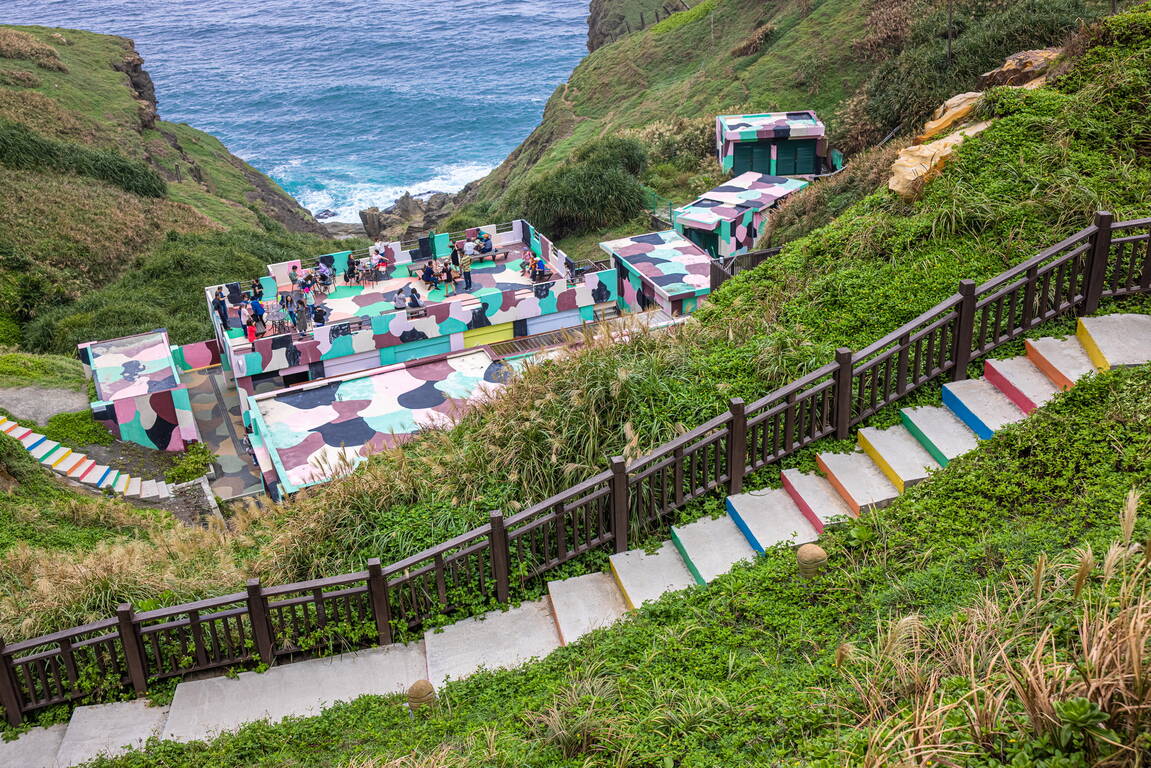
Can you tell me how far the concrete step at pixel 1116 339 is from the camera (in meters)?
10.2

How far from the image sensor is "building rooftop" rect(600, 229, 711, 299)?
26220mm

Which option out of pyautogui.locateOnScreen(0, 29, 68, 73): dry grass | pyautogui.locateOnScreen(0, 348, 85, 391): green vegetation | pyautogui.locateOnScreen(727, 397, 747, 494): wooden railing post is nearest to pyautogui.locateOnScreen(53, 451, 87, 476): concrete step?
pyautogui.locateOnScreen(0, 348, 85, 391): green vegetation

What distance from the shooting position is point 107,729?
938 centimetres

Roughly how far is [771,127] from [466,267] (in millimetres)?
13385

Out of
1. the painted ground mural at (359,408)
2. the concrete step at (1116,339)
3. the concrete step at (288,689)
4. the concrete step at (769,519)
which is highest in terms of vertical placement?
the concrete step at (1116,339)

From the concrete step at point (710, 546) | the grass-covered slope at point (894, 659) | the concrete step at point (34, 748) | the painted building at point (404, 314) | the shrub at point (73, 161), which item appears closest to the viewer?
the grass-covered slope at point (894, 659)

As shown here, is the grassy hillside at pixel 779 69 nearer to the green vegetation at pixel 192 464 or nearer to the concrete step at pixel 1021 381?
the concrete step at pixel 1021 381

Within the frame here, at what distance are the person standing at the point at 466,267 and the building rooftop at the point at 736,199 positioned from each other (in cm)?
709

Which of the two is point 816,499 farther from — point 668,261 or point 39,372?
point 39,372

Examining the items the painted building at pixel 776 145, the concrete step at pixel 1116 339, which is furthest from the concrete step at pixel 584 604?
the painted building at pixel 776 145

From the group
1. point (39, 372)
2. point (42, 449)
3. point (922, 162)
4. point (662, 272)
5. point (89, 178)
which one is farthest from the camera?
point (89, 178)

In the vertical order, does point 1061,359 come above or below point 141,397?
above

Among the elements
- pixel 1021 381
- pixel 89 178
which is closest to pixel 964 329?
pixel 1021 381

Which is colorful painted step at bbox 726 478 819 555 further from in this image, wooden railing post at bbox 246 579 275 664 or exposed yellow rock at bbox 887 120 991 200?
exposed yellow rock at bbox 887 120 991 200
